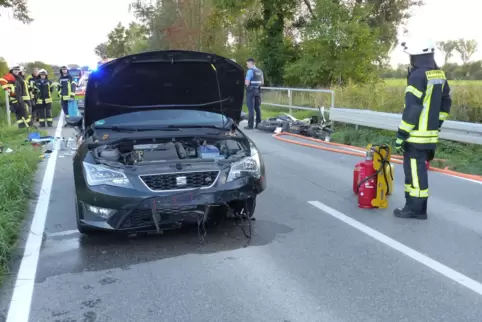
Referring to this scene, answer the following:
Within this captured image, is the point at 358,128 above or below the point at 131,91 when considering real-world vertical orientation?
below

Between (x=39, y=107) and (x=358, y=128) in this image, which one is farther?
(x=39, y=107)

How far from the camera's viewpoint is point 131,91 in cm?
544

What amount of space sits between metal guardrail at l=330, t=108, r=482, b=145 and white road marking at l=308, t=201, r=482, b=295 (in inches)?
147

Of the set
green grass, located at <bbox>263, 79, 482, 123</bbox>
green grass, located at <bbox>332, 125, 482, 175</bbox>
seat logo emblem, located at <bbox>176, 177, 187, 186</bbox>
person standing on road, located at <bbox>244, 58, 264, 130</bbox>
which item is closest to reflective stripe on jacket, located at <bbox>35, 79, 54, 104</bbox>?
person standing on road, located at <bbox>244, 58, 264, 130</bbox>

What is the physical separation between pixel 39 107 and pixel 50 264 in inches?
509

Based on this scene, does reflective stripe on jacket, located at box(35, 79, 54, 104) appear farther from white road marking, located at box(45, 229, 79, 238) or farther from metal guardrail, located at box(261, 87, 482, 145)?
white road marking, located at box(45, 229, 79, 238)

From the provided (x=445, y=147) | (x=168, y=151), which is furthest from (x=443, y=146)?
(x=168, y=151)

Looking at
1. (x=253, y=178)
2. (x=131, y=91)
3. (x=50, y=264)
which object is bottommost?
(x=50, y=264)

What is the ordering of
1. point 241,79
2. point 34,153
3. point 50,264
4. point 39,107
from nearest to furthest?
point 50,264, point 241,79, point 34,153, point 39,107

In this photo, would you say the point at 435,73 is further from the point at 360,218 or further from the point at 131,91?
the point at 131,91

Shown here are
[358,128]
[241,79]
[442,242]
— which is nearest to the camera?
[442,242]

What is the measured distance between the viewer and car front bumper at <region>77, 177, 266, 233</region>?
4.32 m

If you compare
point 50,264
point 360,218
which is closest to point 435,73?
point 360,218

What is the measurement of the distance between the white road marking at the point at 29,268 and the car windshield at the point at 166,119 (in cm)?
139
